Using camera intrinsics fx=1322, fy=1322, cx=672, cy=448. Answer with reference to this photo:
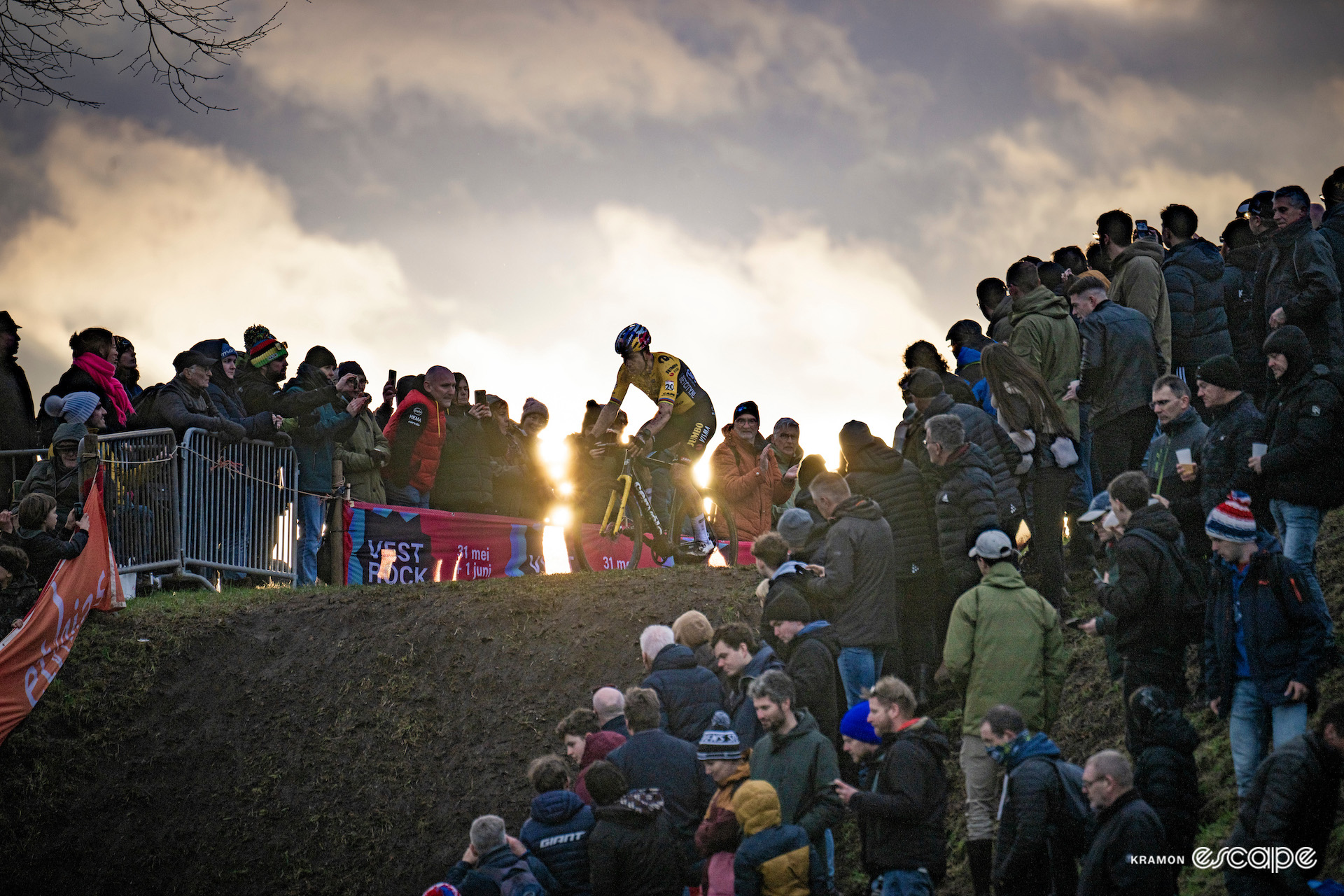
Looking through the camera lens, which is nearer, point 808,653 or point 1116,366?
point 808,653

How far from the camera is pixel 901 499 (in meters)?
10.1

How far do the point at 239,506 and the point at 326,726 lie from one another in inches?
123

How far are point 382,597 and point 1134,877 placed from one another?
9313 mm

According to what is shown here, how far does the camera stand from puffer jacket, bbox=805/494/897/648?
9430 mm

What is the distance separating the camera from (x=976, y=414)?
10.3 m

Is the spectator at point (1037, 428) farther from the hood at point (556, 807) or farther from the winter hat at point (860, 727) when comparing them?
the hood at point (556, 807)

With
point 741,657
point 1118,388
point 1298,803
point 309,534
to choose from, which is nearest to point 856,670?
point 741,657

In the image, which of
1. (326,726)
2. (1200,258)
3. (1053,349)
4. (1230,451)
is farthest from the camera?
(1200,258)

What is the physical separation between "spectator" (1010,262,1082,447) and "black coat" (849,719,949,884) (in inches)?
197

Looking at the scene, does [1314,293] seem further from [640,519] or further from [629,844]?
[629,844]

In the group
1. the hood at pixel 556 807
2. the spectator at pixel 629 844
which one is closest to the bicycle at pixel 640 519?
the hood at pixel 556 807

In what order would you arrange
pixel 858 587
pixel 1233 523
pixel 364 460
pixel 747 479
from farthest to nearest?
pixel 747 479 < pixel 364 460 < pixel 858 587 < pixel 1233 523

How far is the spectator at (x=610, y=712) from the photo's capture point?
9.25m

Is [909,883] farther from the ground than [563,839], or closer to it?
closer to it
